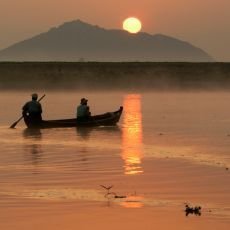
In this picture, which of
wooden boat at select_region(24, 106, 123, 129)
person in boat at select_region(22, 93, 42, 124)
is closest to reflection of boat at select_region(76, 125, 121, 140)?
wooden boat at select_region(24, 106, 123, 129)

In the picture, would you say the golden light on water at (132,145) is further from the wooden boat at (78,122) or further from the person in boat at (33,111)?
the person in boat at (33,111)

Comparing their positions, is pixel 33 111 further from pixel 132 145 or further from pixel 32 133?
pixel 132 145

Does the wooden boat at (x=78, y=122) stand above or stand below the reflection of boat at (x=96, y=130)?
above

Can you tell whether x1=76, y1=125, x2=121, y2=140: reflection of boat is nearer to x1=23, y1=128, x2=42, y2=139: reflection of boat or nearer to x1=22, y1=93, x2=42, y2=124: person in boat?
x1=23, y1=128, x2=42, y2=139: reflection of boat

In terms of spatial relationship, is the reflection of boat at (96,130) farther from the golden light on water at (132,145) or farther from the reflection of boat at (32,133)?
the reflection of boat at (32,133)

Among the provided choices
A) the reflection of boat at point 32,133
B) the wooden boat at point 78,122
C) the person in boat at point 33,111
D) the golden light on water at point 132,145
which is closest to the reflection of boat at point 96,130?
the wooden boat at point 78,122

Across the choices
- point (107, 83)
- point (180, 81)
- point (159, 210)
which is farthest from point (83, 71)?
point (159, 210)

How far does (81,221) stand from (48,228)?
2.27 ft

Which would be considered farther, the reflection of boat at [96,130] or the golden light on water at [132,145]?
the reflection of boat at [96,130]

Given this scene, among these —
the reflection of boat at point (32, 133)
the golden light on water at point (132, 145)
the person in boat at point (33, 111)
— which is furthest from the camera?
the person in boat at point (33, 111)

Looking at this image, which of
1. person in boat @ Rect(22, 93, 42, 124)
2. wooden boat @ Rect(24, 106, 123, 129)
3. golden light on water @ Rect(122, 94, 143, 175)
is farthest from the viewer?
wooden boat @ Rect(24, 106, 123, 129)

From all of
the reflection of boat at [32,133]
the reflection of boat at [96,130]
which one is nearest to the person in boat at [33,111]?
the reflection of boat at [32,133]

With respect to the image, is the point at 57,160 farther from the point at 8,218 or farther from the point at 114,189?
the point at 8,218

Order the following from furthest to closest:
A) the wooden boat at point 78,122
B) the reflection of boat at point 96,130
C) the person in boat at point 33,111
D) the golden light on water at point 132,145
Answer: the wooden boat at point 78,122
the person in boat at point 33,111
the reflection of boat at point 96,130
the golden light on water at point 132,145
